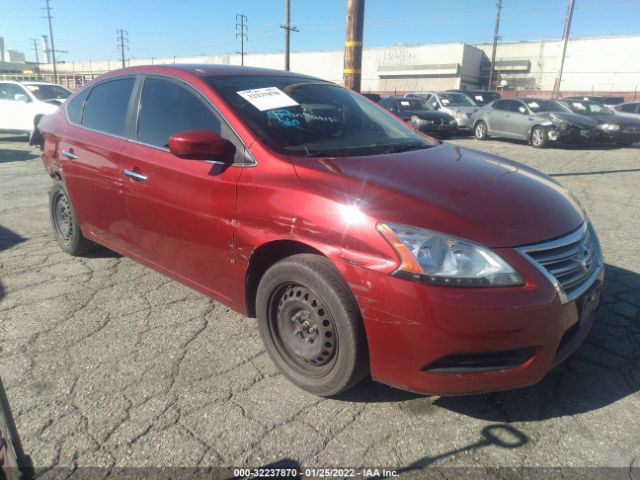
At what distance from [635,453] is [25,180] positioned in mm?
8761

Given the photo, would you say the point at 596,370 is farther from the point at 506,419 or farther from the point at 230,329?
the point at 230,329

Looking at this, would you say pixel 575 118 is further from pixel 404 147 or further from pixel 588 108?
pixel 404 147

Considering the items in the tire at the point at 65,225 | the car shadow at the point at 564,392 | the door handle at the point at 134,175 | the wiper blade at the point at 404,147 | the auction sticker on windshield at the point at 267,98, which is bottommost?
the car shadow at the point at 564,392

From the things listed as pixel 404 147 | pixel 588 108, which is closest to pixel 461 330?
pixel 404 147

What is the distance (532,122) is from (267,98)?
42.4ft

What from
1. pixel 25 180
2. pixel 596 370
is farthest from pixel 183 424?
pixel 25 180

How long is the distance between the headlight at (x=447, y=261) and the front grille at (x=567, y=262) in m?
0.17

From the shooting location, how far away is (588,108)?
1512 cm

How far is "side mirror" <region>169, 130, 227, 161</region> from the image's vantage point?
254cm

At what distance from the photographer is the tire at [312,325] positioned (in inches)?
86.5

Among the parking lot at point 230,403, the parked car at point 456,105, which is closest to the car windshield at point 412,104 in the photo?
the parked car at point 456,105

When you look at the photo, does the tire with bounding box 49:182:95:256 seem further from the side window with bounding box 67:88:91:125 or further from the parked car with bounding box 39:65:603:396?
the parked car with bounding box 39:65:603:396

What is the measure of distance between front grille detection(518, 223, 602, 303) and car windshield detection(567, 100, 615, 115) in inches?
572

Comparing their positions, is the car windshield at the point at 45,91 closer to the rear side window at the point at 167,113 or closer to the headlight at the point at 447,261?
the rear side window at the point at 167,113
